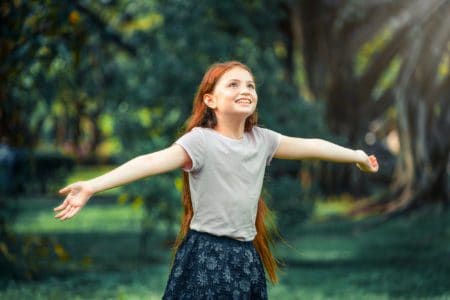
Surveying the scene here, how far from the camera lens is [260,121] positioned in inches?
344

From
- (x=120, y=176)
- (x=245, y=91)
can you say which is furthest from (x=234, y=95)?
(x=120, y=176)

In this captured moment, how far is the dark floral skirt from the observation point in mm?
3607

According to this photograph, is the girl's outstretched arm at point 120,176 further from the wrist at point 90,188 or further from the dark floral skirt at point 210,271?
the dark floral skirt at point 210,271

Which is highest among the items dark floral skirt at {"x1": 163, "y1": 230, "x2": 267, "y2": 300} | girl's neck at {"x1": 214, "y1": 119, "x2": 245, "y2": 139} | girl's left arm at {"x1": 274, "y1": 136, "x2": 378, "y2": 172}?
girl's neck at {"x1": 214, "y1": 119, "x2": 245, "y2": 139}

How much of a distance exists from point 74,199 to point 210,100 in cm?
85

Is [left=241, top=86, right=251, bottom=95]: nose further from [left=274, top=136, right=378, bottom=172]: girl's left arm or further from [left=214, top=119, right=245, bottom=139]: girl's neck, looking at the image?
[left=274, top=136, right=378, bottom=172]: girl's left arm

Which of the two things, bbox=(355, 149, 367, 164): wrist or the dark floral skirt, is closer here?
the dark floral skirt

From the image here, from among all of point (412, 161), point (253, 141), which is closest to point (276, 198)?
point (412, 161)

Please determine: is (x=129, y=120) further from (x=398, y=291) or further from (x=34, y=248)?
(x=398, y=291)

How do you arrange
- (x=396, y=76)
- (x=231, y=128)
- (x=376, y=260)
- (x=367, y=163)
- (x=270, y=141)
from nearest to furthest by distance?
1. (x=231, y=128)
2. (x=270, y=141)
3. (x=367, y=163)
4. (x=376, y=260)
5. (x=396, y=76)

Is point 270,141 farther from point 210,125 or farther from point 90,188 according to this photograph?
point 90,188

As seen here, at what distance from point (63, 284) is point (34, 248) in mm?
476

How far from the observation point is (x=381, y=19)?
14.0 metres

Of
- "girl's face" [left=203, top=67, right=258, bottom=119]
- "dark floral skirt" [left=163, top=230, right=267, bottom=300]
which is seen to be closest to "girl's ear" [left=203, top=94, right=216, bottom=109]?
"girl's face" [left=203, top=67, right=258, bottom=119]
